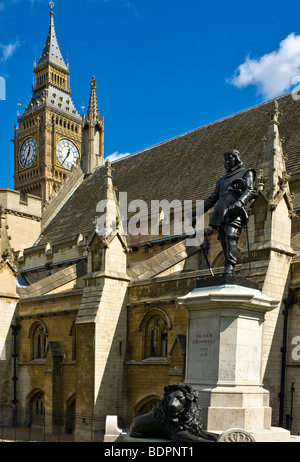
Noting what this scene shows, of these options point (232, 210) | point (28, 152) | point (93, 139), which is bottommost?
point (232, 210)

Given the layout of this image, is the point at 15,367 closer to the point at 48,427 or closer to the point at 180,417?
the point at 48,427

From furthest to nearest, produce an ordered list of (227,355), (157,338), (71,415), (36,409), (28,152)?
(28,152)
(36,409)
(71,415)
(157,338)
(227,355)

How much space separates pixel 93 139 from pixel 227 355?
32.8 m

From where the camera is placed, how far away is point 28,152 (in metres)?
81.4

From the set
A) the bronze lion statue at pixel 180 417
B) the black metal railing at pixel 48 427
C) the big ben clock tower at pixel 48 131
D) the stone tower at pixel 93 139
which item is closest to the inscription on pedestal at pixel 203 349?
the bronze lion statue at pixel 180 417

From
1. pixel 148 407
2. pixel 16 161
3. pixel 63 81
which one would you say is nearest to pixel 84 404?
pixel 148 407

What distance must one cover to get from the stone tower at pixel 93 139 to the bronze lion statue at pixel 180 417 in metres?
31.8

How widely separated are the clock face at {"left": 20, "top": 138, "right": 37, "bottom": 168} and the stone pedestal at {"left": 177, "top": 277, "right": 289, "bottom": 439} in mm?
73119

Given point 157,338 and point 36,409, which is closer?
point 157,338

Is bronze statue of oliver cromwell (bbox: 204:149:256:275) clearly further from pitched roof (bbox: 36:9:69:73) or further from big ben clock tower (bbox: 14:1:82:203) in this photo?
pitched roof (bbox: 36:9:69:73)

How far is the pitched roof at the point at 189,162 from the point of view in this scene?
960 inches

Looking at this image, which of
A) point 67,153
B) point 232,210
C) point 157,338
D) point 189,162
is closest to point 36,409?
point 157,338

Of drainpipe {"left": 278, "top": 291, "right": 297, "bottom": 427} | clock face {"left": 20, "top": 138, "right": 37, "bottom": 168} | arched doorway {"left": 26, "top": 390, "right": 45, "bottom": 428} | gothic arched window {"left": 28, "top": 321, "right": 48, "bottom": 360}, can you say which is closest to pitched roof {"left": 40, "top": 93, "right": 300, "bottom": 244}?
gothic arched window {"left": 28, "top": 321, "right": 48, "bottom": 360}

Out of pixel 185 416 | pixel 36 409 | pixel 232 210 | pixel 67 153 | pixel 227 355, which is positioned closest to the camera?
pixel 185 416
